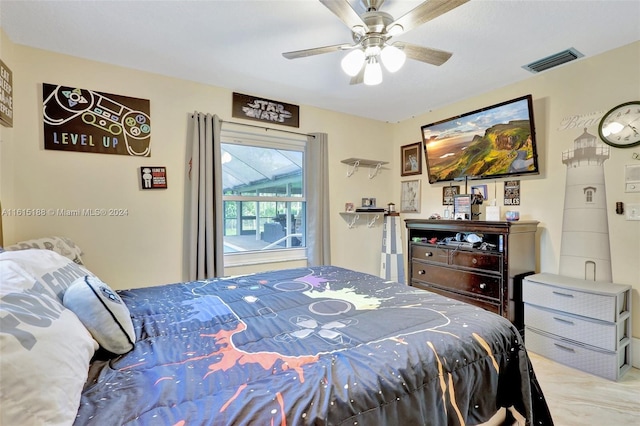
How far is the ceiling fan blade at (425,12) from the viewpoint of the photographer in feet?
4.54

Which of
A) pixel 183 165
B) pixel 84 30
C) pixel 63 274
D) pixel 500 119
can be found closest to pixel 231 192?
pixel 183 165

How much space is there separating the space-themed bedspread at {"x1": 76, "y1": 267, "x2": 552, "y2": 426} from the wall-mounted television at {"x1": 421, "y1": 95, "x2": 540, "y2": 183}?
1959 millimetres

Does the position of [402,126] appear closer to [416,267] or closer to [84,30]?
[416,267]

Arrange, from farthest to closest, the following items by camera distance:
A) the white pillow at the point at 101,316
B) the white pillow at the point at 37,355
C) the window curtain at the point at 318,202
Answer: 1. the window curtain at the point at 318,202
2. the white pillow at the point at 101,316
3. the white pillow at the point at 37,355

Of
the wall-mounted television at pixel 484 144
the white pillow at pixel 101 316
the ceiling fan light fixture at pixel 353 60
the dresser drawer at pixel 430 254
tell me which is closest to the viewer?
the white pillow at pixel 101 316

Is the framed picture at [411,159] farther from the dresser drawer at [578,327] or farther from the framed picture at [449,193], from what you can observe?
the dresser drawer at [578,327]

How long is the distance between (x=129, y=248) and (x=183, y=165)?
874 millimetres

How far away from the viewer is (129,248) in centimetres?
258

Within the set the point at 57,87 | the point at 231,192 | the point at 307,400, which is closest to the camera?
the point at 307,400

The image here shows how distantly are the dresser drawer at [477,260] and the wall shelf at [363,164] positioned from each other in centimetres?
155

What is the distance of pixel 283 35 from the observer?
2.07 m

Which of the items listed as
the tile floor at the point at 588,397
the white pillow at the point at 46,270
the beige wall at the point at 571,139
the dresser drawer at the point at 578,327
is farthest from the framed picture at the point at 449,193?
the white pillow at the point at 46,270

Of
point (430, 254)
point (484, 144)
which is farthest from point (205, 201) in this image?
point (484, 144)

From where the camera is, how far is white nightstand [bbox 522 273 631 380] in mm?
2047
